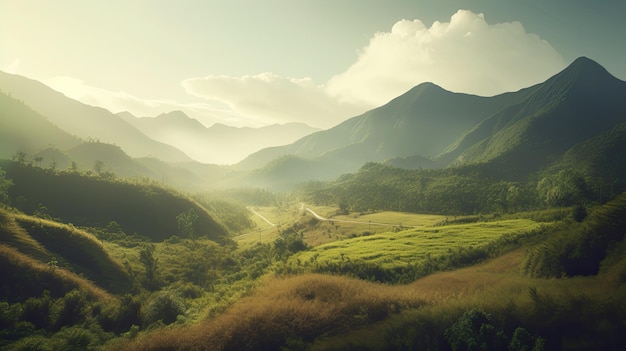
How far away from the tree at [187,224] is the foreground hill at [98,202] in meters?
2.20

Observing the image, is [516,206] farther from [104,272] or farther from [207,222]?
[104,272]

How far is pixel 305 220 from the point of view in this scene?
16112 centimetres

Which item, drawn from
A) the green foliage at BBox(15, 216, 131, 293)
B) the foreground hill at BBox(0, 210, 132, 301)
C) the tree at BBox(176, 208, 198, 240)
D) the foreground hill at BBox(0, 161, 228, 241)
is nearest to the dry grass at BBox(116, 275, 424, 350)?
the foreground hill at BBox(0, 210, 132, 301)

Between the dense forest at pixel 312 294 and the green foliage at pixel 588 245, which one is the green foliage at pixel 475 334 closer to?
the dense forest at pixel 312 294

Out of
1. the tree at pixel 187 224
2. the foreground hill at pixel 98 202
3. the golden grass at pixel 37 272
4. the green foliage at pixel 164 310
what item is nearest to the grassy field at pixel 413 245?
the green foliage at pixel 164 310

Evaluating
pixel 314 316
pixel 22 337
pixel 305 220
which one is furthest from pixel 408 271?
pixel 305 220

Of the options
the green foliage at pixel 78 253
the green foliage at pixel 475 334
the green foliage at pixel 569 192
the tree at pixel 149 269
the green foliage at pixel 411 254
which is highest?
the green foliage at pixel 569 192

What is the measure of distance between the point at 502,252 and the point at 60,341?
6443 cm

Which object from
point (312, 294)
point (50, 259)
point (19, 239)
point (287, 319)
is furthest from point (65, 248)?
point (287, 319)

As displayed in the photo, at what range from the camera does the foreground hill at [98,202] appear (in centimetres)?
11519

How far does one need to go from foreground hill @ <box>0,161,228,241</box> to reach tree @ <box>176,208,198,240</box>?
7.21 ft

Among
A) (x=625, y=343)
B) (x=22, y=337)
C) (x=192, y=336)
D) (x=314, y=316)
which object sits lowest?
(x=22, y=337)

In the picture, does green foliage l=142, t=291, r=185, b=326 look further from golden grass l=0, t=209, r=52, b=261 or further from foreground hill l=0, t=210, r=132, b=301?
golden grass l=0, t=209, r=52, b=261

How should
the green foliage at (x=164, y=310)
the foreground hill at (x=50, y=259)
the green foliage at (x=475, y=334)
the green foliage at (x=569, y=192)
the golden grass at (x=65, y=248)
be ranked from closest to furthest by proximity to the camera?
the green foliage at (x=475, y=334)
the green foliage at (x=164, y=310)
the foreground hill at (x=50, y=259)
the golden grass at (x=65, y=248)
the green foliage at (x=569, y=192)
